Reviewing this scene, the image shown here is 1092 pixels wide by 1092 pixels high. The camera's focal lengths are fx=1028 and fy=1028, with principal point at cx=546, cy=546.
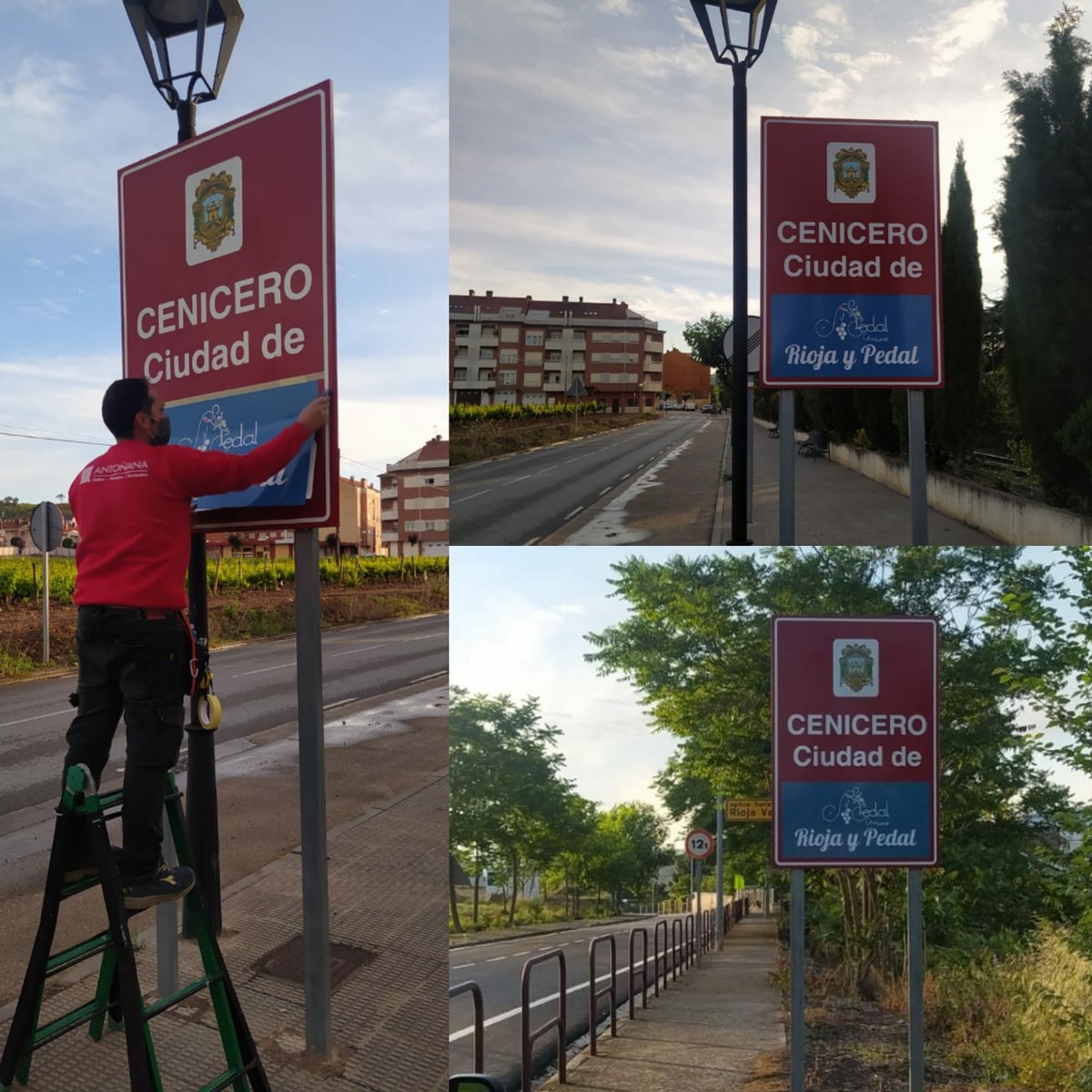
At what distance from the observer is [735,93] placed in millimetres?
4020

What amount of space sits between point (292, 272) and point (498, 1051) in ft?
15.1

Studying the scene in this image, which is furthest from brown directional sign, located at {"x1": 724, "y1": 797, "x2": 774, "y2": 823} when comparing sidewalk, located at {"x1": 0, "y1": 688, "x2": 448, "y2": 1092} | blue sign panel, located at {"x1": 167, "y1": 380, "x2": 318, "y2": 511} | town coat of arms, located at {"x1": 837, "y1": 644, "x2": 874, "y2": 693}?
blue sign panel, located at {"x1": 167, "y1": 380, "x2": 318, "y2": 511}

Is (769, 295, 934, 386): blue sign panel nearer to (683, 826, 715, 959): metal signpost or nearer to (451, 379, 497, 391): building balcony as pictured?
(451, 379, 497, 391): building balcony

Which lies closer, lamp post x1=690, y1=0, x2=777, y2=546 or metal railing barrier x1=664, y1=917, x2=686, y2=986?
lamp post x1=690, y1=0, x2=777, y2=546

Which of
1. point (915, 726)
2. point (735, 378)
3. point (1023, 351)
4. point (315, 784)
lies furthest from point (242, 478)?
point (1023, 351)

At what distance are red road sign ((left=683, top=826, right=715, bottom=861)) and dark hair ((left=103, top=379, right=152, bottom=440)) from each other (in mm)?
17560

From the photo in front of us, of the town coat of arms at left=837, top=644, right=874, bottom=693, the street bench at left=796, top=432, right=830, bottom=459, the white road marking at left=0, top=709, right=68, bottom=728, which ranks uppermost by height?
the street bench at left=796, top=432, right=830, bottom=459

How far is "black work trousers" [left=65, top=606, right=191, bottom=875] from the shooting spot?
115 inches

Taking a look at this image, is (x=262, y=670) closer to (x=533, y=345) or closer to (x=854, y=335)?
(x=533, y=345)

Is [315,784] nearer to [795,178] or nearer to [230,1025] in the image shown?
[230,1025]

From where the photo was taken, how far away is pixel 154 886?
9.68ft

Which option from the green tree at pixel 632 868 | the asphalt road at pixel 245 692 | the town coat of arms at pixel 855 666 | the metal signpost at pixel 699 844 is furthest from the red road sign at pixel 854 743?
the metal signpost at pixel 699 844

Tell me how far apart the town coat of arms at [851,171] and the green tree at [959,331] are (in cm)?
840

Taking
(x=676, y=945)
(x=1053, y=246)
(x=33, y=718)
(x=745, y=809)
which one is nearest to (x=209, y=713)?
(x=745, y=809)
